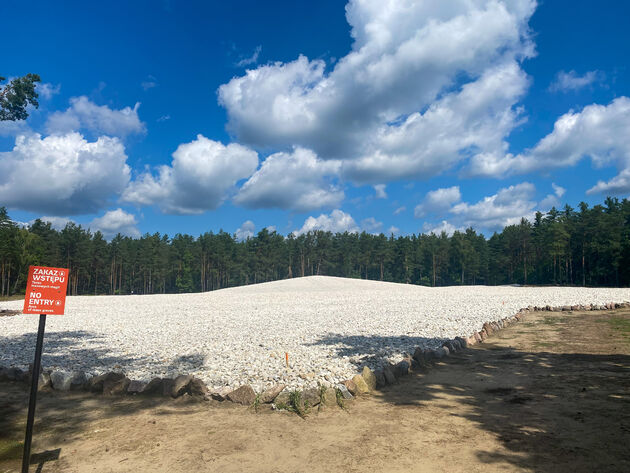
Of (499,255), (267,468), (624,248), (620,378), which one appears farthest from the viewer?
(499,255)

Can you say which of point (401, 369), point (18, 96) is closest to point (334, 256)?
point (18, 96)

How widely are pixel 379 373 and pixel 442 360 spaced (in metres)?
2.46

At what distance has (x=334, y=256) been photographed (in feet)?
305

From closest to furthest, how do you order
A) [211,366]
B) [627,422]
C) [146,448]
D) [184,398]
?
[146,448], [627,422], [184,398], [211,366]

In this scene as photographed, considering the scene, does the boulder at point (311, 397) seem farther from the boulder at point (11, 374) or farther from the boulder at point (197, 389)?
the boulder at point (11, 374)

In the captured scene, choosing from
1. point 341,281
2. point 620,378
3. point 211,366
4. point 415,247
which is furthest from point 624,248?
point 211,366

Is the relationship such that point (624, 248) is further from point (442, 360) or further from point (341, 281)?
point (442, 360)

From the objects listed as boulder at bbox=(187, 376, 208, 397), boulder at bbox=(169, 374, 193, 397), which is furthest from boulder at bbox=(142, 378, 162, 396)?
boulder at bbox=(187, 376, 208, 397)

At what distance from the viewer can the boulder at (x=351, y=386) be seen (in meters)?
6.26

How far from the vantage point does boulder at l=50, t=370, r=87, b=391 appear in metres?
6.50

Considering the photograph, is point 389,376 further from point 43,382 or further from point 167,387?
point 43,382

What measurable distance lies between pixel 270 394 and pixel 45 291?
3.51 meters

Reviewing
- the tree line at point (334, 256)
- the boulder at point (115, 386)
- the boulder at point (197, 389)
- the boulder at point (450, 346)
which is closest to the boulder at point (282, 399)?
the boulder at point (197, 389)

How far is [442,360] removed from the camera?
28.2 ft
